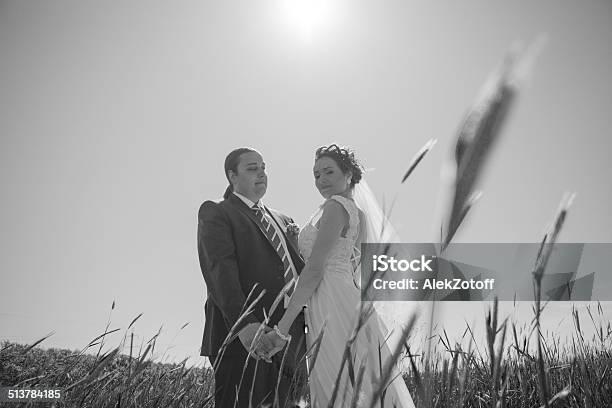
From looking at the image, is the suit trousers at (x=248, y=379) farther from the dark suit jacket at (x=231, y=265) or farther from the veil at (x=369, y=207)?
the veil at (x=369, y=207)

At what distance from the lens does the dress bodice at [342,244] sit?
3.34 m

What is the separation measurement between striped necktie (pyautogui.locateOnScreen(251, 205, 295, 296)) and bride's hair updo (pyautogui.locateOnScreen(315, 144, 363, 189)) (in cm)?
68

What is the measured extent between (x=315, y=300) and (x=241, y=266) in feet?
1.83

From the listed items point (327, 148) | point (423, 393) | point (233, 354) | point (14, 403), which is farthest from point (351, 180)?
point (423, 393)

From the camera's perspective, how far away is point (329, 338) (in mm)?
3162

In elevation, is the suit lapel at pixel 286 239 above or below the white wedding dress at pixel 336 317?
above

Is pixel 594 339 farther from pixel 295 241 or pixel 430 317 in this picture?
pixel 430 317

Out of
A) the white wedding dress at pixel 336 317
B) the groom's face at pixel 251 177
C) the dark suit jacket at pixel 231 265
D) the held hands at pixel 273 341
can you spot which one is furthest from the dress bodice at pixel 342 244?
the held hands at pixel 273 341

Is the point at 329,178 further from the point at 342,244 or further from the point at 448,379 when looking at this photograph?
the point at 448,379

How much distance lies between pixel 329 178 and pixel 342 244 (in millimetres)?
543

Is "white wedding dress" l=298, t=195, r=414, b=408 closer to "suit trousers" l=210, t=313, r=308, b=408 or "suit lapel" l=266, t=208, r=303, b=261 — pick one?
"suit lapel" l=266, t=208, r=303, b=261

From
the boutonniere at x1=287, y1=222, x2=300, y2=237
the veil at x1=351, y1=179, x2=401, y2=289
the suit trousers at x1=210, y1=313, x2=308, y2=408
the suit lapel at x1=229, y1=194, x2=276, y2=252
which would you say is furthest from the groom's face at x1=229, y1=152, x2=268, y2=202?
the suit trousers at x1=210, y1=313, x2=308, y2=408

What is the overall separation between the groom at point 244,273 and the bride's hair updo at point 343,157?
19.5 inches

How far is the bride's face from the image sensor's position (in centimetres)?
361
